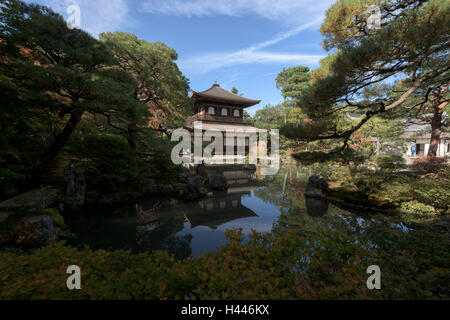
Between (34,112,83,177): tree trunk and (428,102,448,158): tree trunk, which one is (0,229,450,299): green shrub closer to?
(34,112,83,177): tree trunk

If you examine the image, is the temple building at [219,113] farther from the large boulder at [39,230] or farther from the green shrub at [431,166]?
the large boulder at [39,230]

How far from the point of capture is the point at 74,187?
637 cm

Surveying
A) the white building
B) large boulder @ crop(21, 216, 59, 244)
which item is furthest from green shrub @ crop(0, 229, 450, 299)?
the white building

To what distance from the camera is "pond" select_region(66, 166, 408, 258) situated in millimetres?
4371

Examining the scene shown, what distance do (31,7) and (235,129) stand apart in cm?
1673

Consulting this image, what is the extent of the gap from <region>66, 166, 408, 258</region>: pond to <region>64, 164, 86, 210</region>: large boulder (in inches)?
16.1

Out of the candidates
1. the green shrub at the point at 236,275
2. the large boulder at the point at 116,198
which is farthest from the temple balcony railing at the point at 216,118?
the green shrub at the point at 236,275

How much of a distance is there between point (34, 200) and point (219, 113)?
60.3 ft

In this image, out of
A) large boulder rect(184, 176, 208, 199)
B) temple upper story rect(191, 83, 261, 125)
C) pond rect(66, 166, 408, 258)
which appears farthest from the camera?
temple upper story rect(191, 83, 261, 125)

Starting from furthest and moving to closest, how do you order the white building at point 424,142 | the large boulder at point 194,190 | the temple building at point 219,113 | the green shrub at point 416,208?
the temple building at point 219,113
the white building at point 424,142
the large boulder at point 194,190
the green shrub at point 416,208

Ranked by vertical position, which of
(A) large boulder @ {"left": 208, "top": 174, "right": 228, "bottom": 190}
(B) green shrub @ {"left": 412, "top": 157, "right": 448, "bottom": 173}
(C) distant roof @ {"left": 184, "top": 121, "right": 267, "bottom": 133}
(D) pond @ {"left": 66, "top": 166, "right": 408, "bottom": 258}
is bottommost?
(D) pond @ {"left": 66, "top": 166, "right": 408, "bottom": 258}

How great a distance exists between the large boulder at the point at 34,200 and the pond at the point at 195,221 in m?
0.79

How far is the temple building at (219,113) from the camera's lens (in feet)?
65.5
